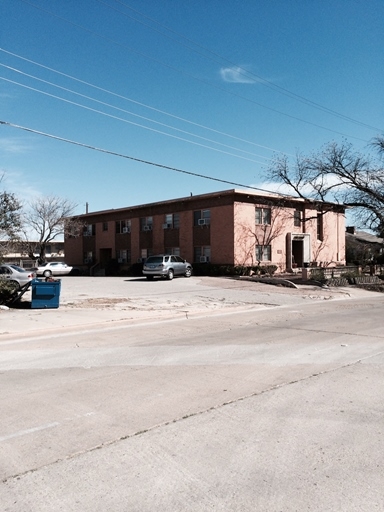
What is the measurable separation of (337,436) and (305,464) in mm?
790

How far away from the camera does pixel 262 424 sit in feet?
16.1

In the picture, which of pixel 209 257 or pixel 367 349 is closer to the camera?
pixel 367 349

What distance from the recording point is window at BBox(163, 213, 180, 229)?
132 ft

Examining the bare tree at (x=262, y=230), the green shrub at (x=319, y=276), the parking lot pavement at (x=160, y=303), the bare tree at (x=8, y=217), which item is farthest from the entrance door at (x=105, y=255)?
the bare tree at (x=8, y=217)

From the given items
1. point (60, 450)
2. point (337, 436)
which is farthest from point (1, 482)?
point (337, 436)

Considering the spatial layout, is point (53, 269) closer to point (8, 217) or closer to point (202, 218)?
point (202, 218)

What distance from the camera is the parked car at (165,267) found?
32688mm

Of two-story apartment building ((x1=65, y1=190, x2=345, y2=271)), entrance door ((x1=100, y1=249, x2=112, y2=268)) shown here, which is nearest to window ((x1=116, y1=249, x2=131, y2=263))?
two-story apartment building ((x1=65, y1=190, x2=345, y2=271))

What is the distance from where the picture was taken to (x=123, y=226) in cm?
4544

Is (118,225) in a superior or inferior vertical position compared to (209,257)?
superior

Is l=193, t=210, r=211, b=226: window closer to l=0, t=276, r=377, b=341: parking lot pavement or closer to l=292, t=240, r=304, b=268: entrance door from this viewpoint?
l=0, t=276, r=377, b=341: parking lot pavement

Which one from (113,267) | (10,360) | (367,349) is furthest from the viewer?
(113,267)

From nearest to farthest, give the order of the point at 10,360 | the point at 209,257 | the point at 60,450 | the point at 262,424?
the point at 60,450 → the point at 262,424 → the point at 10,360 → the point at 209,257

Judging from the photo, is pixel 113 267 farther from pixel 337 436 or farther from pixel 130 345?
pixel 337 436
